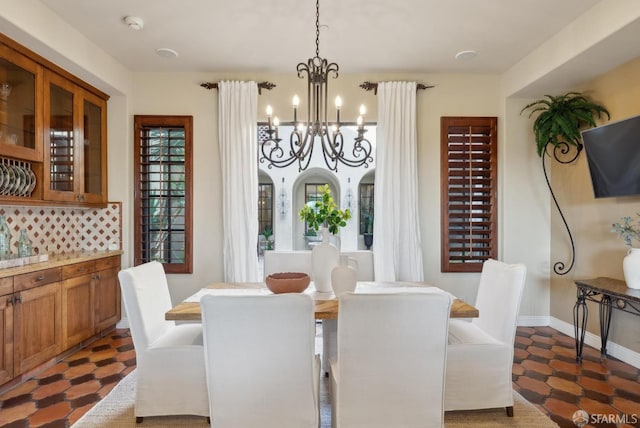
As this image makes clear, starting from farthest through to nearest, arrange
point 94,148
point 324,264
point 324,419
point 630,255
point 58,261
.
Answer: point 94,148 → point 58,261 → point 630,255 → point 324,264 → point 324,419

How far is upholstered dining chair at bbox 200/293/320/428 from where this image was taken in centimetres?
161

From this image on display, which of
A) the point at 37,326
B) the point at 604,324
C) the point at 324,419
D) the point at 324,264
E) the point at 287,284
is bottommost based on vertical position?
the point at 324,419

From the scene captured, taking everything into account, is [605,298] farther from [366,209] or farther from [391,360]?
[366,209]

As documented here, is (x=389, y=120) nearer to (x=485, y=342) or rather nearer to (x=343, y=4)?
(x=343, y=4)

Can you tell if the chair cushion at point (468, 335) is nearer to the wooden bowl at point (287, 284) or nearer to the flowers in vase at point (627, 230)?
the wooden bowl at point (287, 284)

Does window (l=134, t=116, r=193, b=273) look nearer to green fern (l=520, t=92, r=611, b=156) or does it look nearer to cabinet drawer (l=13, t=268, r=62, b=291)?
cabinet drawer (l=13, t=268, r=62, b=291)

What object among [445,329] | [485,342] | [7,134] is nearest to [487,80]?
[485,342]

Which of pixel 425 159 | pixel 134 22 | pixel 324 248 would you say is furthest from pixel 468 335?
pixel 134 22

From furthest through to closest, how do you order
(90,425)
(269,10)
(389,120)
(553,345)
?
(389,120)
(553,345)
(269,10)
(90,425)

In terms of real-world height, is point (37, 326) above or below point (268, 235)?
below

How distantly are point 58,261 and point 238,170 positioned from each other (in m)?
1.80

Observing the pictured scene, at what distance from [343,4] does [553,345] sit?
356 centimetres

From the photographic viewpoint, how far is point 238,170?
3.98m

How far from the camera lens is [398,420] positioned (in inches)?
68.1
